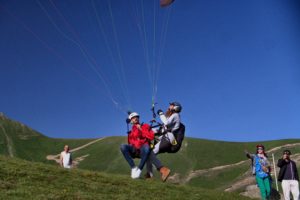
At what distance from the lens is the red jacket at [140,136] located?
14.6 metres

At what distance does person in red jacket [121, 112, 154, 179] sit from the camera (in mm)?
14602

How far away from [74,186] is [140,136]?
133 inches

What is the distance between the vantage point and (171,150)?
14.9 metres

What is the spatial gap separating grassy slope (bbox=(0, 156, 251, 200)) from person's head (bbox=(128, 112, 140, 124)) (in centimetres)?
184

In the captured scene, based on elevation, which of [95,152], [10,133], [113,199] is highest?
[10,133]

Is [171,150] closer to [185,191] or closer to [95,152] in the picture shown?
[185,191]

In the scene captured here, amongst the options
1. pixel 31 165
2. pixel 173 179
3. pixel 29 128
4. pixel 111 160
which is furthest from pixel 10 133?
pixel 31 165

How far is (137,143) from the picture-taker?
14.7 m

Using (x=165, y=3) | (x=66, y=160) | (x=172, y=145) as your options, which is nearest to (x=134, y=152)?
(x=172, y=145)

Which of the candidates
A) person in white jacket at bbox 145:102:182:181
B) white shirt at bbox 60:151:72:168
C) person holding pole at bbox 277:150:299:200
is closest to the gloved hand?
person in white jacket at bbox 145:102:182:181

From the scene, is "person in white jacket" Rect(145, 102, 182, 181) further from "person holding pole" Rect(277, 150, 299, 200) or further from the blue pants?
"person holding pole" Rect(277, 150, 299, 200)

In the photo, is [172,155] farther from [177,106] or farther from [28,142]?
[177,106]

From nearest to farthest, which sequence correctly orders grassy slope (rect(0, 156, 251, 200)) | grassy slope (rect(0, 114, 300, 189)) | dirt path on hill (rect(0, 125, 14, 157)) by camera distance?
grassy slope (rect(0, 156, 251, 200)) → grassy slope (rect(0, 114, 300, 189)) → dirt path on hill (rect(0, 125, 14, 157))

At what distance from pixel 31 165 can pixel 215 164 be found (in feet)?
245
